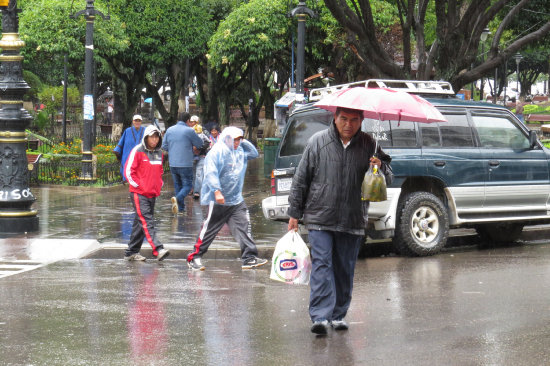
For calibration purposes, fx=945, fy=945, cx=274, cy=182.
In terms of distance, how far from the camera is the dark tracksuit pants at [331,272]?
288 inches

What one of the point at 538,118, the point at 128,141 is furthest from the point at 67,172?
the point at 538,118

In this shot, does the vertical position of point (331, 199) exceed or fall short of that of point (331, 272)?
it exceeds it

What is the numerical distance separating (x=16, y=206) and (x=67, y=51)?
17.8 m

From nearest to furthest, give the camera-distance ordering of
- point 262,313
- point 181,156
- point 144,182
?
point 262,313
point 144,182
point 181,156

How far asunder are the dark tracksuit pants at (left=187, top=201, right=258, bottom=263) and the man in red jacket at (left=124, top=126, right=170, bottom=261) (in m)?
0.91

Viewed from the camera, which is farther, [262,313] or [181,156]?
[181,156]

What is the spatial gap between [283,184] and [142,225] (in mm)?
1850

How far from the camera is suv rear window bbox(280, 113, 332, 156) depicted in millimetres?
11766

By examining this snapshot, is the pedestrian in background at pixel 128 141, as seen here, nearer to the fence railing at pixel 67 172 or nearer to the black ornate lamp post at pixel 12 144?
the black ornate lamp post at pixel 12 144

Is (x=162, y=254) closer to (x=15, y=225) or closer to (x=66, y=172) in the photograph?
(x=15, y=225)

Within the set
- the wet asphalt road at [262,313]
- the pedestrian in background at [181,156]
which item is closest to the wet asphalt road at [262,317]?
the wet asphalt road at [262,313]

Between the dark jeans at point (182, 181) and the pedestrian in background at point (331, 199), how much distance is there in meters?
9.67

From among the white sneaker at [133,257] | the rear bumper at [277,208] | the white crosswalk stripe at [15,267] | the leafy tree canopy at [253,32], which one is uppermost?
the leafy tree canopy at [253,32]

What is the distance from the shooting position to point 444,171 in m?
12.1
